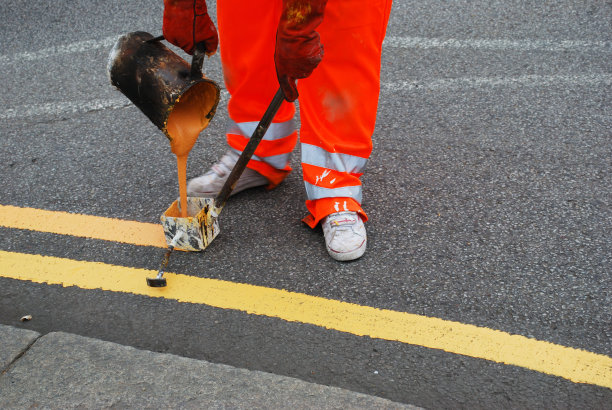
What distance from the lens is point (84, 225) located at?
259 centimetres

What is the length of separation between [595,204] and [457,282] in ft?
2.78

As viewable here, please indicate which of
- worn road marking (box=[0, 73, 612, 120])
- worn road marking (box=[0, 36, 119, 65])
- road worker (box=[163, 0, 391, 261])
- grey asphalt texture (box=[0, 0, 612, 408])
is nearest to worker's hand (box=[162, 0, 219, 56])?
road worker (box=[163, 0, 391, 261])

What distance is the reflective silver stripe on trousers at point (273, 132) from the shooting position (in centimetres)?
261

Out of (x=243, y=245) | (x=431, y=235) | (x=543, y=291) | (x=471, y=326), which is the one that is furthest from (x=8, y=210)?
(x=543, y=291)

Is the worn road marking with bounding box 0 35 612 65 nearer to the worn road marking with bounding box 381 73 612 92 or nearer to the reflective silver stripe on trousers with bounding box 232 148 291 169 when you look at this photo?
the worn road marking with bounding box 381 73 612 92

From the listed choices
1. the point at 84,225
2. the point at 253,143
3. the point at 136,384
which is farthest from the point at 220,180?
the point at 136,384

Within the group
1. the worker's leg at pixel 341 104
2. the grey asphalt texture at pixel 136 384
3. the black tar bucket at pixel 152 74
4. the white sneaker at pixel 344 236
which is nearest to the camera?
the grey asphalt texture at pixel 136 384

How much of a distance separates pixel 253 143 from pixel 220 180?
0.47m

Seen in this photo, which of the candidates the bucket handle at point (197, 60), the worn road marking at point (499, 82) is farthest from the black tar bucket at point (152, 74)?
the worn road marking at point (499, 82)

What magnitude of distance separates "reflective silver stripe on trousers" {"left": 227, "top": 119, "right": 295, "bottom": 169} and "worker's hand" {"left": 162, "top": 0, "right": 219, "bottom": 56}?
0.54 m

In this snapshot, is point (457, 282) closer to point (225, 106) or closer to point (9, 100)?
point (225, 106)

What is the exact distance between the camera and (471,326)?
2004mm

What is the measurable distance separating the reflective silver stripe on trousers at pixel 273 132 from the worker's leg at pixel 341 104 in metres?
0.20

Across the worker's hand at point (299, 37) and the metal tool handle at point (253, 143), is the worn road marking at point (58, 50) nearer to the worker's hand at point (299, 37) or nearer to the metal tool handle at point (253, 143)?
the metal tool handle at point (253, 143)
